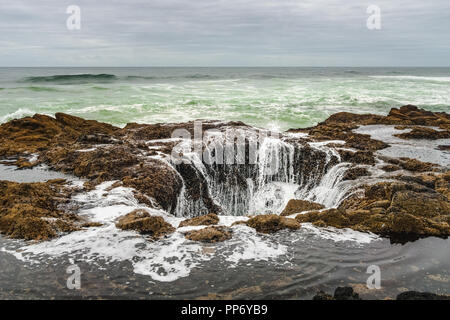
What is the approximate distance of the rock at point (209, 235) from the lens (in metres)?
5.18

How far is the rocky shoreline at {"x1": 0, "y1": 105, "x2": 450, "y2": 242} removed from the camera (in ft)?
17.9

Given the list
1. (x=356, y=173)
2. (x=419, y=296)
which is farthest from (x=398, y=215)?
(x=356, y=173)

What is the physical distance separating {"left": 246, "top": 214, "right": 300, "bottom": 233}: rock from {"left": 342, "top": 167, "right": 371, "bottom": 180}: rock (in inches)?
116

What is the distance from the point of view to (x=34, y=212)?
18.2ft

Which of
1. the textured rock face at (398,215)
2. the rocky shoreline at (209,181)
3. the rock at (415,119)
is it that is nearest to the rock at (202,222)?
the rocky shoreline at (209,181)

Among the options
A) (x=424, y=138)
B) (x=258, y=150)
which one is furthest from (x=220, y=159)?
(x=424, y=138)

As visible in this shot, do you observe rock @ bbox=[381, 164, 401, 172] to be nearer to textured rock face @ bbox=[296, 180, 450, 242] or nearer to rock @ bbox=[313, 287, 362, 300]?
textured rock face @ bbox=[296, 180, 450, 242]

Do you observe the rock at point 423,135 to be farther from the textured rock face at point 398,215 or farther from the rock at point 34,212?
the rock at point 34,212

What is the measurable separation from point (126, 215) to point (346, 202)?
169 inches

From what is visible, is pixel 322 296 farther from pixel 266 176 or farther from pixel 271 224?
pixel 266 176

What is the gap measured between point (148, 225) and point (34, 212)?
1.90m

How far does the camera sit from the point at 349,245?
5.02 meters

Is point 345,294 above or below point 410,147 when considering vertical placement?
below

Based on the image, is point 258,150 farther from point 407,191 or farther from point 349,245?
point 349,245
